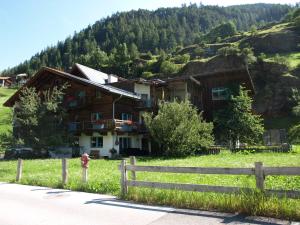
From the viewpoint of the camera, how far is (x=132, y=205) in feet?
34.4

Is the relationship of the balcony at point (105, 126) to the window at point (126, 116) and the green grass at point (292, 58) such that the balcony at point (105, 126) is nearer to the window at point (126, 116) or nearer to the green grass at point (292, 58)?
the window at point (126, 116)

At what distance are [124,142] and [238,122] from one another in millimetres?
12260

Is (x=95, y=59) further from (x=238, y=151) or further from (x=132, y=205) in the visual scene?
(x=132, y=205)

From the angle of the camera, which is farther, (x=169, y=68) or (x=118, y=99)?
(x=169, y=68)

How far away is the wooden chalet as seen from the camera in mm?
38062

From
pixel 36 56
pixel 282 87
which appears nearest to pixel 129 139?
pixel 282 87

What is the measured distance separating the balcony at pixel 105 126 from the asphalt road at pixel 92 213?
23.8m

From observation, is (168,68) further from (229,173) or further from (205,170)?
(229,173)

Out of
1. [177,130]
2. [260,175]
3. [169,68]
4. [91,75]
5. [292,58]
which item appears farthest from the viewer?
[169,68]

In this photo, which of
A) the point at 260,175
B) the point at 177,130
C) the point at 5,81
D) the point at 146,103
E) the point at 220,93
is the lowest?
the point at 260,175

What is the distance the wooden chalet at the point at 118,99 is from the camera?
3806cm

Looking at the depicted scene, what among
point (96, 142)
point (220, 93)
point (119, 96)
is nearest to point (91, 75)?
point (119, 96)

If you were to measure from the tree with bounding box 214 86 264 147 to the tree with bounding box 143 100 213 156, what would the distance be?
5785 millimetres

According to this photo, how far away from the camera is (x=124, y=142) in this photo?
40.0m
